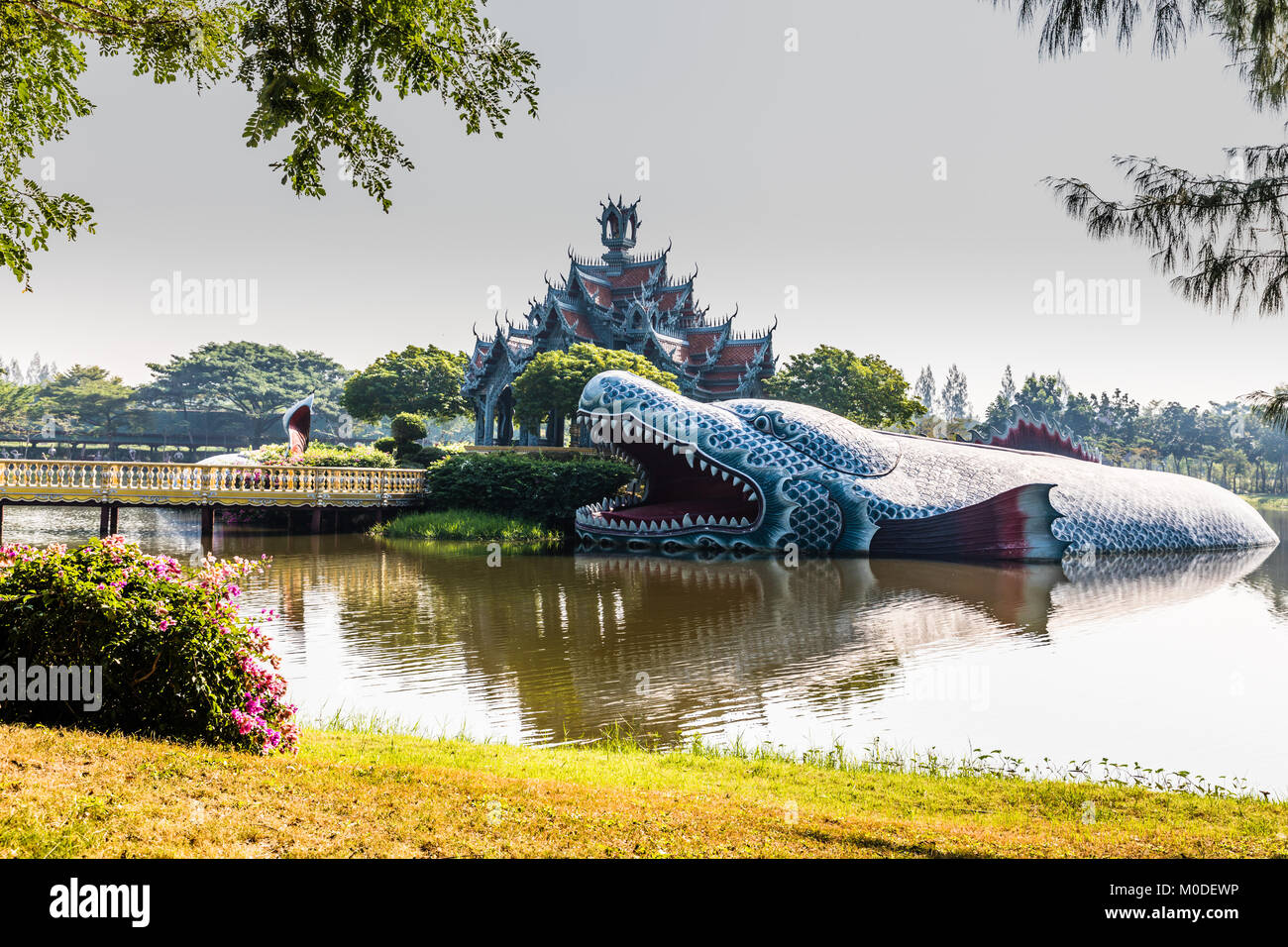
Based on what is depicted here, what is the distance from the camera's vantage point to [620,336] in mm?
34156

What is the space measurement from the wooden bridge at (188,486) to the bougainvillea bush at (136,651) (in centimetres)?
1450

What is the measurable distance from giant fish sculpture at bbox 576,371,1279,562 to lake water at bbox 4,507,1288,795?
58.1 inches

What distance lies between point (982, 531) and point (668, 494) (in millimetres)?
6270

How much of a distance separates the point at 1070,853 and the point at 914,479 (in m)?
14.0

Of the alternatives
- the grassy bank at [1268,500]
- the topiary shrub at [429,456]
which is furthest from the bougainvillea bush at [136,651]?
the grassy bank at [1268,500]

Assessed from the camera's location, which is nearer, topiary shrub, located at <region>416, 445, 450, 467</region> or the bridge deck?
the bridge deck

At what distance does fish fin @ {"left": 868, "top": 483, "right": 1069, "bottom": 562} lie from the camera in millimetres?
16281

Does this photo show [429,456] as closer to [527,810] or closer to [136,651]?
[136,651]

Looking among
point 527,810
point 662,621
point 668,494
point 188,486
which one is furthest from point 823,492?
point 527,810

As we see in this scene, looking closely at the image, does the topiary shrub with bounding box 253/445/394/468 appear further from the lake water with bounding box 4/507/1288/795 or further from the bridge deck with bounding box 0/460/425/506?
the lake water with bounding box 4/507/1288/795

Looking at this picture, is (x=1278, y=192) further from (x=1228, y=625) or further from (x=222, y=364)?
(x=222, y=364)

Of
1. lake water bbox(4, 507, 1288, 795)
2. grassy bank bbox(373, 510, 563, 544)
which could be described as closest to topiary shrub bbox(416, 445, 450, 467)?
grassy bank bbox(373, 510, 563, 544)
